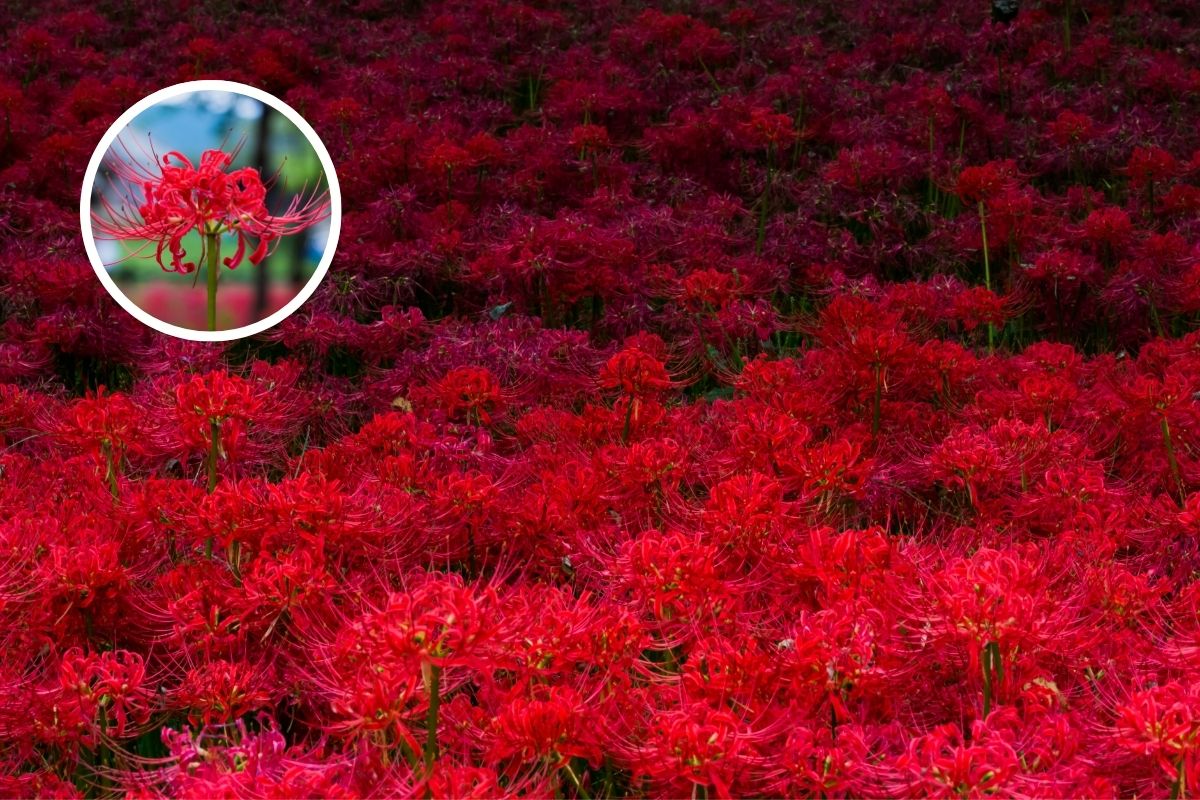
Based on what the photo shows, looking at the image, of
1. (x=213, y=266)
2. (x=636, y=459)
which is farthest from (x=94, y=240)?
(x=636, y=459)

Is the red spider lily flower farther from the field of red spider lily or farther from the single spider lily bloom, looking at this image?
the field of red spider lily

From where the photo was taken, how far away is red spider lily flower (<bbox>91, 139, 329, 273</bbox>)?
2090 millimetres

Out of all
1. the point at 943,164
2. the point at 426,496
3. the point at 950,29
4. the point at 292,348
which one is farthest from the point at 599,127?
the point at 426,496

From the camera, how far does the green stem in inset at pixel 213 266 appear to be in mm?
2154

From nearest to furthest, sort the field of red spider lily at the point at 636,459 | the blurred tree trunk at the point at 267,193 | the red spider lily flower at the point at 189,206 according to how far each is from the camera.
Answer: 1. the field of red spider lily at the point at 636,459
2. the red spider lily flower at the point at 189,206
3. the blurred tree trunk at the point at 267,193

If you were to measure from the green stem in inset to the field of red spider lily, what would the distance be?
62 mm

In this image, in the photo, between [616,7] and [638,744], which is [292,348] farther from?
[616,7]

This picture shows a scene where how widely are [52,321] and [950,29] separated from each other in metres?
5.15

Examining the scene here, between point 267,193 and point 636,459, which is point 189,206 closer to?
point 267,193

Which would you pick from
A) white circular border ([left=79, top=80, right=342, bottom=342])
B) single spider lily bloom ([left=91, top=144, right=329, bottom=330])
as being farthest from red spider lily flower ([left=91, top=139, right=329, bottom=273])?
white circular border ([left=79, top=80, right=342, bottom=342])

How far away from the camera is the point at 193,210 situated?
6.90 feet

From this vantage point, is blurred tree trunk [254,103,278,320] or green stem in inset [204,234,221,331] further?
blurred tree trunk [254,103,278,320]

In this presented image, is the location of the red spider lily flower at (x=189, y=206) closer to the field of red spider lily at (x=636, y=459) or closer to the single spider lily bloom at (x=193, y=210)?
the single spider lily bloom at (x=193, y=210)

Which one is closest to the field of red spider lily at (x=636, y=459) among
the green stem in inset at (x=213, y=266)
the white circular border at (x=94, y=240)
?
the green stem in inset at (x=213, y=266)
